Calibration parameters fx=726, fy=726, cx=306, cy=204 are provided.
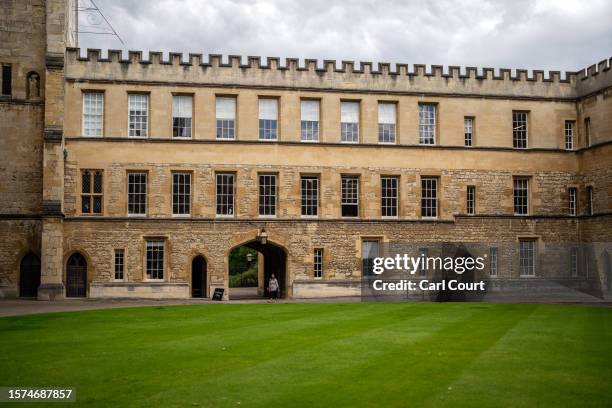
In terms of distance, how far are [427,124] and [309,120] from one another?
20.6ft

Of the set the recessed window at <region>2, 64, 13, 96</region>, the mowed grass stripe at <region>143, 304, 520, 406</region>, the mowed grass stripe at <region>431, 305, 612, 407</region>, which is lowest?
the mowed grass stripe at <region>431, 305, 612, 407</region>

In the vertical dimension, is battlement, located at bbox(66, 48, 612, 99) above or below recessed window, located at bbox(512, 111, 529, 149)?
above

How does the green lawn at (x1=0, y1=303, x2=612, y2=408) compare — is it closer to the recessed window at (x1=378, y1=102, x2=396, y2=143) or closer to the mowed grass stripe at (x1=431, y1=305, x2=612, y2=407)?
the mowed grass stripe at (x1=431, y1=305, x2=612, y2=407)

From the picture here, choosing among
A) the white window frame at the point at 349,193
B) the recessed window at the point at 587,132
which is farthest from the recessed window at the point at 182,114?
the recessed window at the point at 587,132

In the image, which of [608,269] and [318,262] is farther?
[608,269]

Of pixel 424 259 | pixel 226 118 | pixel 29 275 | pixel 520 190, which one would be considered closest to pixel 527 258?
pixel 520 190

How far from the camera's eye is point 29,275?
33875 millimetres

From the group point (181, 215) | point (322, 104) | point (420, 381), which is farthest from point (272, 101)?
point (420, 381)

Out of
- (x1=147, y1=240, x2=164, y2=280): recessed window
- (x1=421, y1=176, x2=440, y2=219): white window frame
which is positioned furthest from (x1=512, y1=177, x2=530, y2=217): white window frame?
(x1=147, y1=240, x2=164, y2=280): recessed window

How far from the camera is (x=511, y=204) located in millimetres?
38156

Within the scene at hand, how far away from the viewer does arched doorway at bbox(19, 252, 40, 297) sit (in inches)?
1331

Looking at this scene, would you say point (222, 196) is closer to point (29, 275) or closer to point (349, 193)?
point (349, 193)

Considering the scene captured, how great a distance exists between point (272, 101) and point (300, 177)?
407cm

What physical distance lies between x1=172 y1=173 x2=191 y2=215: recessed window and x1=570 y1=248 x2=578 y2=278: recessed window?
20.3 metres
